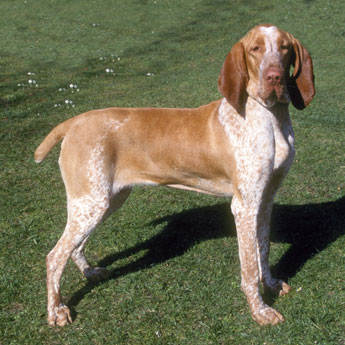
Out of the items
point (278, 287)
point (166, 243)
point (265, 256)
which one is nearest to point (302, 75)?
point (265, 256)

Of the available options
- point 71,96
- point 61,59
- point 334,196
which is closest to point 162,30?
point 61,59

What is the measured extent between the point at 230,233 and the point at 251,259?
1.49m

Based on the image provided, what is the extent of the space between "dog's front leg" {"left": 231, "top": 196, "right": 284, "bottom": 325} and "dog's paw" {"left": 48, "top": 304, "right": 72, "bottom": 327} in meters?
1.44

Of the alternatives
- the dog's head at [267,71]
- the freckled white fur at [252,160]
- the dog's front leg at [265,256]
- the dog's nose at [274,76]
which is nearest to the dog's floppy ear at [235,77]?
the dog's head at [267,71]

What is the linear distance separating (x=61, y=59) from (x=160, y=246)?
1091 cm

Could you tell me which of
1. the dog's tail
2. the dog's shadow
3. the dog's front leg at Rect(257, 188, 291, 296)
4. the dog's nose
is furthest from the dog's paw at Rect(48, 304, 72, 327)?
the dog's nose

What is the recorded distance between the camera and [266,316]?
12.8 feet

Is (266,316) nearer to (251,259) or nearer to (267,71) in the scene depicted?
(251,259)

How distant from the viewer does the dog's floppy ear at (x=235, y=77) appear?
12.3 ft

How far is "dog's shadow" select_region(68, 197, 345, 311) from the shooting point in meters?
4.80

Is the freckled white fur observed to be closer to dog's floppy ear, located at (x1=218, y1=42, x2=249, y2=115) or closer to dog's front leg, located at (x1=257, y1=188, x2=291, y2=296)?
dog's floppy ear, located at (x1=218, y1=42, x2=249, y2=115)

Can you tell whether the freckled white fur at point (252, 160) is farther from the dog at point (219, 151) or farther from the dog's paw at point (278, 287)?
the dog's paw at point (278, 287)

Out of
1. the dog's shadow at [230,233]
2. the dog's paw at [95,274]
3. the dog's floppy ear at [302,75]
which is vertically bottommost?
the dog's shadow at [230,233]

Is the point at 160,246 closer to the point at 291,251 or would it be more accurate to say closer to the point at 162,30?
the point at 291,251
